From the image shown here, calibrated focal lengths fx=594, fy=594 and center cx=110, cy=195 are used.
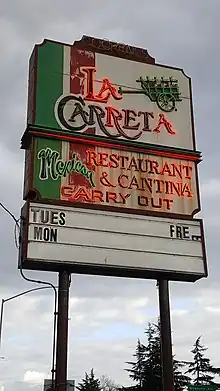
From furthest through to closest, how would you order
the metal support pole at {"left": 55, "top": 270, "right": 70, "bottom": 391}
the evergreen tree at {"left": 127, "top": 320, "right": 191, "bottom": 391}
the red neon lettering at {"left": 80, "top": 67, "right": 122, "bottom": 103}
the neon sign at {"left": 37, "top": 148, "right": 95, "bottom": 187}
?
the evergreen tree at {"left": 127, "top": 320, "right": 191, "bottom": 391}, the red neon lettering at {"left": 80, "top": 67, "right": 122, "bottom": 103}, the neon sign at {"left": 37, "top": 148, "right": 95, "bottom": 187}, the metal support pole at {"left": 55, "top": 270, "right": 70, "bottom": 391}

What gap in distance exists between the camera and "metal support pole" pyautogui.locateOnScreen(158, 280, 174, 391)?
15992 mm

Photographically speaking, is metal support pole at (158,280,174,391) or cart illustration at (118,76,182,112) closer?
metal support pole at (158,280,174,391)

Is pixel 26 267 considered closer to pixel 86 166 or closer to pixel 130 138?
pixel 86 166

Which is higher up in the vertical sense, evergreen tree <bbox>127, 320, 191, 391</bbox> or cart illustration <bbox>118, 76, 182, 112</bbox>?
cart illustration <bbox>118, 76, 182, 112</bbox>

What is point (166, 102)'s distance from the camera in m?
18.9

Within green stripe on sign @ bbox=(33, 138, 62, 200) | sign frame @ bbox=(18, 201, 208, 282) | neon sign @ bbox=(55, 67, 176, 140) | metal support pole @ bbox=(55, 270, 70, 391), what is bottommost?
metal support pole @ bbox=(55, 270, 70, 391)

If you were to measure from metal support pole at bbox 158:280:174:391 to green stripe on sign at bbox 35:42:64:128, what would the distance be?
222 inches

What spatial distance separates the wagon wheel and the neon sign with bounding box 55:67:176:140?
1.09ft

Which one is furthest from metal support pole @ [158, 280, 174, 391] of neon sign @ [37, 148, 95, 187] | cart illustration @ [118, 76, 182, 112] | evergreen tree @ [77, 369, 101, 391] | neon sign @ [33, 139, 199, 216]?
evergreen tree @ [77, 369, 101, 391]

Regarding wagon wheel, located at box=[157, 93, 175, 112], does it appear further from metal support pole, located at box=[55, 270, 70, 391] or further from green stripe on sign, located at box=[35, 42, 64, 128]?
metal support pole, located at box=[55, 270, 70, 391]

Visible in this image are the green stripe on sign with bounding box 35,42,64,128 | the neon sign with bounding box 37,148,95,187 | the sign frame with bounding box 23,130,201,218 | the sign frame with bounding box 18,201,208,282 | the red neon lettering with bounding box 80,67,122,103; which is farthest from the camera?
the red neon lettering with bounding box 80,67,122,103

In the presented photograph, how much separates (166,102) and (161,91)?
41 centimetres

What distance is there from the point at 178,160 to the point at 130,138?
1.63 meters

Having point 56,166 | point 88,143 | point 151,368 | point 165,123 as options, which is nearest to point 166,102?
point 165,123
